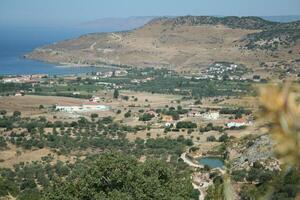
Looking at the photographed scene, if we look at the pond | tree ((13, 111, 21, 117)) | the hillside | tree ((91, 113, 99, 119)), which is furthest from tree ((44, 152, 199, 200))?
the hillside

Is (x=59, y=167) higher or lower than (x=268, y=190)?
lower

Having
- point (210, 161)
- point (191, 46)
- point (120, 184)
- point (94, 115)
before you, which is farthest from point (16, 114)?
point (191, 46)

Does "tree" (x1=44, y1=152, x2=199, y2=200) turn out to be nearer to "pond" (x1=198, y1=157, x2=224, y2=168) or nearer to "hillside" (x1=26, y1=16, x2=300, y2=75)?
"pond" (x1=198, y1=157, x2=224, y2=168)

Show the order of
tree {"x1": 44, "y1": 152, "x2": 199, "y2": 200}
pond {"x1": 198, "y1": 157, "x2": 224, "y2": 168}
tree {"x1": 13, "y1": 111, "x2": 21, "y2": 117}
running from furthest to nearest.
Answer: tree {"x1": 13, "y1": 111, "x2": 21, "y2": 117} < pond {"x1": 198, "y1": 157, "x2": 224, "y2": 168} < tree {"x1": 44, "y1": 152, "x2": 199, "y2": 200}

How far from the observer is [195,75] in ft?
240

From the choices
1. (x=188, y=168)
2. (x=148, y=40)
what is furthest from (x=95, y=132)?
(x=148, y=40)

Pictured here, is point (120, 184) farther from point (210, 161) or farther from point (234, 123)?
point (234, 123)

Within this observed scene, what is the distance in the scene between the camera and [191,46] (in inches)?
3654

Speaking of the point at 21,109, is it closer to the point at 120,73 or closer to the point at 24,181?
the point at 24,181

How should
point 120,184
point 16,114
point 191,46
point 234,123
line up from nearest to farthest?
point 120,184
point 234,123
point 16,114
point 191,46

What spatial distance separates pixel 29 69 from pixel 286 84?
89315 millimetres

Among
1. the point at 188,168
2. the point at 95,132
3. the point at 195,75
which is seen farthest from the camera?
the point at 195,75

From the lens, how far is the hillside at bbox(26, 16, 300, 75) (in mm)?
80812

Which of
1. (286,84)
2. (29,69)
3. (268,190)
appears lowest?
(29,69)
